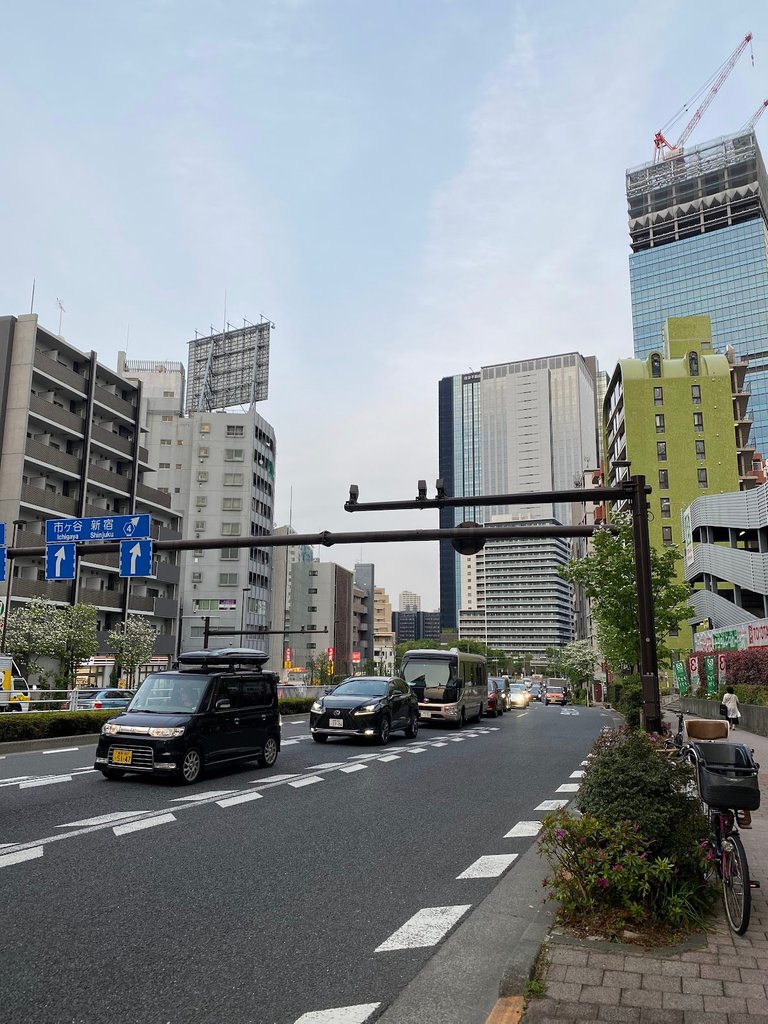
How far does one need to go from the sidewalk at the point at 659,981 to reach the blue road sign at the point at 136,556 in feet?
59.9

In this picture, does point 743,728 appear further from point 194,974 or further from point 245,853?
point 194,974

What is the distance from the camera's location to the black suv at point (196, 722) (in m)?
11.8

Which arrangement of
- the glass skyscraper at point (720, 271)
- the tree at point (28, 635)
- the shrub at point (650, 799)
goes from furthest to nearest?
the glass skyscraper at point (720, 271), the tree at point (28, 635), the shrub at point (650, 799)

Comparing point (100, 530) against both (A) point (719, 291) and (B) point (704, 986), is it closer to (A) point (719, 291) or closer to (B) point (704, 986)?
(B) point (704, 986)

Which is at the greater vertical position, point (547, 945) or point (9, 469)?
point (9, 469)

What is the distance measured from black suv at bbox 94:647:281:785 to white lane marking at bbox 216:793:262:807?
1.32m

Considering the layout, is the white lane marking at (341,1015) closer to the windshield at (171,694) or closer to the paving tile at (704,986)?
the paving tile at (704,986)

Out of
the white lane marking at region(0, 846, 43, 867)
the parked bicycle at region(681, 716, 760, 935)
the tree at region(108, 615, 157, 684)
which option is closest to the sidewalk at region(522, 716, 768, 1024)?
the parked bicycle at region(681, 716, 760, 935)

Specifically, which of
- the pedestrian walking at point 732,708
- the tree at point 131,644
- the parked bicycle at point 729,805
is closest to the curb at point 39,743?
the parked bicycle at point 729,805

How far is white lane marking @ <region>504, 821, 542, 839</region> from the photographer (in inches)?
347

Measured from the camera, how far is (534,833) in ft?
29.2

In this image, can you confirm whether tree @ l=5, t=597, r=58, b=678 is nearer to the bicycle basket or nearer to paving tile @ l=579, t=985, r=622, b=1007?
the bicycle basket

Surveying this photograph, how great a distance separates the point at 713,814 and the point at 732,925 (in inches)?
35.6

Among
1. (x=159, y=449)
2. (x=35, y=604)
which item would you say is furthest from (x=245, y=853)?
(x=159, y=449)
